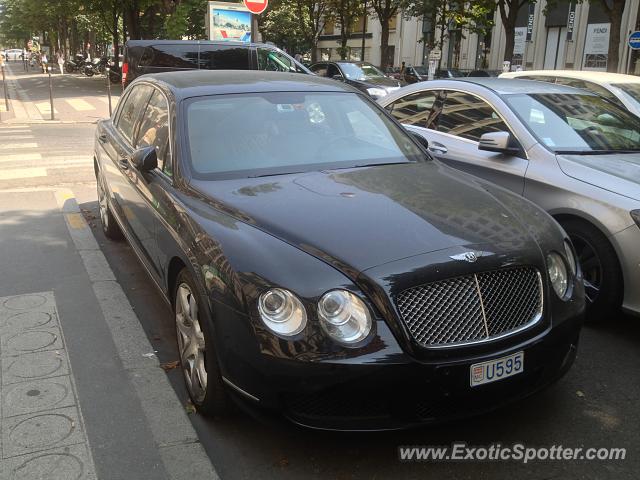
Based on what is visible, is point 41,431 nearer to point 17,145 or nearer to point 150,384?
point 150,384

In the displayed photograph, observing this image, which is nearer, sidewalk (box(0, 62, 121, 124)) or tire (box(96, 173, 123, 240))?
tire (box(96, 173, 123, 240))

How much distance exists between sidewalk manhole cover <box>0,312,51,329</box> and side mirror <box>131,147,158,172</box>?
1327 mm

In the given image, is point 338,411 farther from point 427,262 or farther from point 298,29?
point 298,29

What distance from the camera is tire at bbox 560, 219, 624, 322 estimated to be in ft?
13.4

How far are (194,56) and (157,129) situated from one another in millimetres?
9626

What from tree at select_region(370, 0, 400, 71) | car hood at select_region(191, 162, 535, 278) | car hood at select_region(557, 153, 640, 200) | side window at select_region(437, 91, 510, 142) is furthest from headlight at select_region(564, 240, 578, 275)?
tree at select_region(370, 0, 400, 71)

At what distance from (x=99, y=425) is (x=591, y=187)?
11.1 feet

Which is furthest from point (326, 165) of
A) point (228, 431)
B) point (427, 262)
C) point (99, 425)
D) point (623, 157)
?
point (623, 157)

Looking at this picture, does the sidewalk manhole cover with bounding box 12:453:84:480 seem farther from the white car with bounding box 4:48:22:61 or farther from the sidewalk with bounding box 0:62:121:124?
the white car with bounding box 4:48:22:61

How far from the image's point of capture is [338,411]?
2.59 metres

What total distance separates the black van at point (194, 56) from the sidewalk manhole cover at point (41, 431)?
1113cm

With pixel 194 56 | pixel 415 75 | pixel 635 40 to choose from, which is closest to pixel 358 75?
pixel 194 56

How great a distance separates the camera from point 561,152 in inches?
189

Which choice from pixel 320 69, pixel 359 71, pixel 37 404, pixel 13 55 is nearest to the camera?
pixel 37 404
